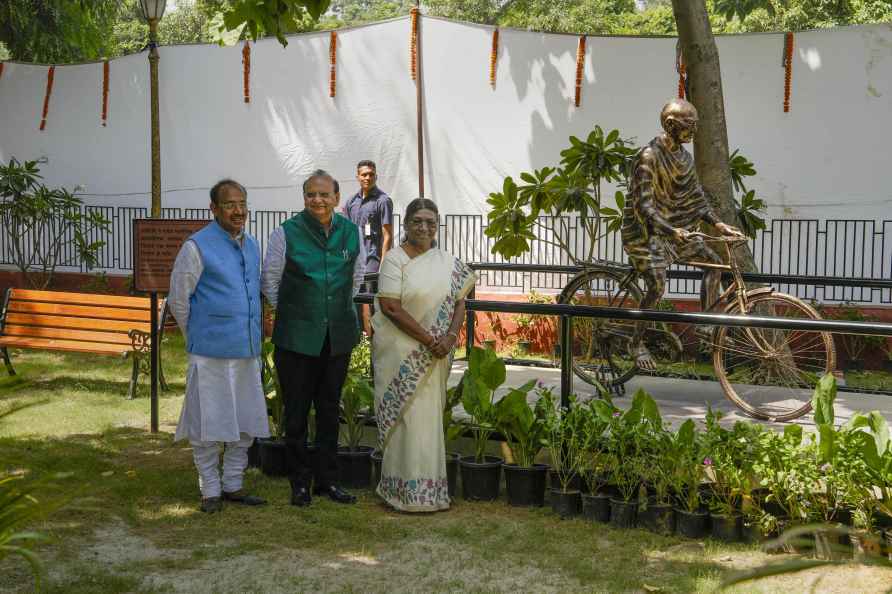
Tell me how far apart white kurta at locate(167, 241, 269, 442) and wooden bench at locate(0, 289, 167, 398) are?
383 centimetres

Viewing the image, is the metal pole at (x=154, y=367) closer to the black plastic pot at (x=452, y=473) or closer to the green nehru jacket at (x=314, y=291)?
the green nehru jacket at (x=314, y=291)

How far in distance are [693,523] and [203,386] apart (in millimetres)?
2819

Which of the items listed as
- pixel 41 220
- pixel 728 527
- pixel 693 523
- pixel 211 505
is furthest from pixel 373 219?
pixel 41 220

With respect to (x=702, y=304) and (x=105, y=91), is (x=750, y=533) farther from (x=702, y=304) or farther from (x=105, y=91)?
(x=105, y=91)

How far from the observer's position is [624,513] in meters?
5.91

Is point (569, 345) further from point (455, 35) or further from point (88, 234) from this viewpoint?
point (88, 234)

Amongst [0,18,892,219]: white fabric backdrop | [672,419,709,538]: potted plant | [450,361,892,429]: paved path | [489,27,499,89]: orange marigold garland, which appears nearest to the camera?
[672,419,709,538]: potted plant

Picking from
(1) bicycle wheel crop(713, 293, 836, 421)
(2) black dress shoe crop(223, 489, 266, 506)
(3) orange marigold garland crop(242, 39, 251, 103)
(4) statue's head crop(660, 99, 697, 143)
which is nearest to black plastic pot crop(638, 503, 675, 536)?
(1) bicycle wheel crop(713, 293, 836, 421)

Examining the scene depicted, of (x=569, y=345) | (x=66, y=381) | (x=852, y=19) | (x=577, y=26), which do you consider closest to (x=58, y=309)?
(x=66, y=381)

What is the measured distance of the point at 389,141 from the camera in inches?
638

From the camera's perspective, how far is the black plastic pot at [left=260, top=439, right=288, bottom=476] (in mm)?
7191

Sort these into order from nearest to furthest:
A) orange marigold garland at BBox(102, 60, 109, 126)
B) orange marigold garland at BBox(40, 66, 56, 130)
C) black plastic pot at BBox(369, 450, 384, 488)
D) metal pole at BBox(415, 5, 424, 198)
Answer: black plastic pot at BBox(369, 450, 384, 488) → metal pole at BBox(415, 5, 424, 198) → orange marigold garland at BBox(102, 60, 109, 126) → orange marigold garland at BBox(40, 66, 56, 130)

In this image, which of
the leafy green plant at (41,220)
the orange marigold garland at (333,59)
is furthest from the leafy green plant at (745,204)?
the leafy green plant at (41,220)

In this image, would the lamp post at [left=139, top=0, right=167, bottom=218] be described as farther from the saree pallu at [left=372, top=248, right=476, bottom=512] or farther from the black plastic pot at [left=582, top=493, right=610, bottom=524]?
the black plastic pot at [left=582, top=493, right=610, bottom=524]
